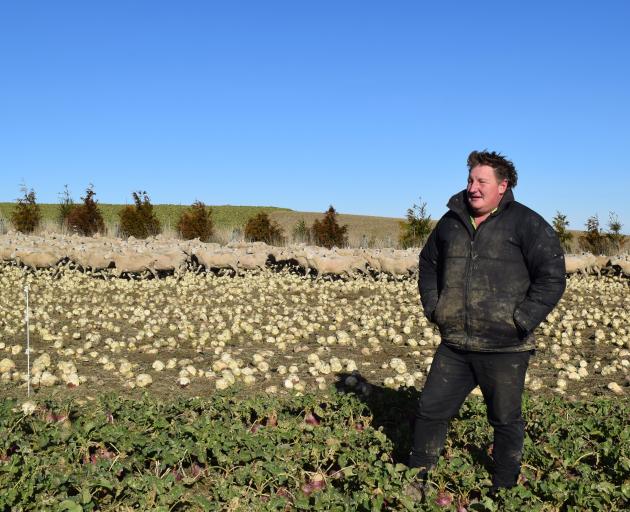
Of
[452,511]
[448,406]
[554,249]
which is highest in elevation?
[554,249]

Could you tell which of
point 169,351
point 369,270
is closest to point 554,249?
point 169,351

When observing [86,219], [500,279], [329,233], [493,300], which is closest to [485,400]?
[493,300]

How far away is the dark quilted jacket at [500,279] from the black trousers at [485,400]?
0.12 metres

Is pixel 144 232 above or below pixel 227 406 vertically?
above

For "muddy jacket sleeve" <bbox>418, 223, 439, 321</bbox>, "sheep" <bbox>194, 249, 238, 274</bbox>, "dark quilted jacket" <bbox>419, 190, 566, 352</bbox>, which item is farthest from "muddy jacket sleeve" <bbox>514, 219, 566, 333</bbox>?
"sheep" <bbox>194, 249, 238, 274</bbox>

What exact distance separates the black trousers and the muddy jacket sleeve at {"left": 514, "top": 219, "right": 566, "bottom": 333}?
32 centimetres

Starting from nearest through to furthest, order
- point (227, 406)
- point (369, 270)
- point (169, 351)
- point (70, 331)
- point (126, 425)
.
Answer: point (126, 425) < point (227, 406) < point (169, 351) < point (70, 331) < point (369, 270)

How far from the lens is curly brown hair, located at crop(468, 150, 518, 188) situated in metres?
4.46

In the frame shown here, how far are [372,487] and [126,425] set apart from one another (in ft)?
8.10

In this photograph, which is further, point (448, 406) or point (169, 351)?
point (169, 351)

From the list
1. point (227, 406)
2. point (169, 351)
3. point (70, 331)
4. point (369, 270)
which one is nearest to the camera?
point (227, 406)

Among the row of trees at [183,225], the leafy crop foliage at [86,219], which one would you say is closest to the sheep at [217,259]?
the row of trees at [183,225]

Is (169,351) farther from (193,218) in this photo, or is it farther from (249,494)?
(193,218)

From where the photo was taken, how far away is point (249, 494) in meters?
4.45
